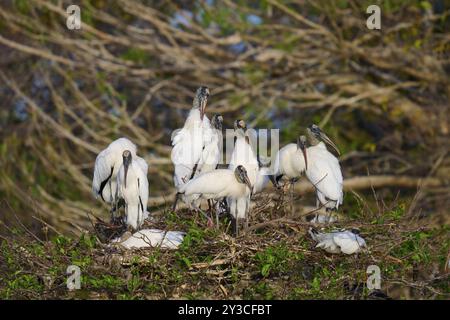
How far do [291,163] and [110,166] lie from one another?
61.1 inches

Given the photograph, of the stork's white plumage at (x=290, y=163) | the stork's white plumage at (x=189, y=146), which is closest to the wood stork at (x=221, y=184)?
the stork's white plumage at (x=189, y=146)

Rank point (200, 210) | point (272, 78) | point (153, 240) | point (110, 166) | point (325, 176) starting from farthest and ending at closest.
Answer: point (272, 78) → point (325, 176) → point (110, 166) → point (200, 210) → point (153, 240)

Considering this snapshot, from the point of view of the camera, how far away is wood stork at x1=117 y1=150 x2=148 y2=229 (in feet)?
29.7

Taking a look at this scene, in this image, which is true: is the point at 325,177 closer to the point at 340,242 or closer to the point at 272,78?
the point at 340,242

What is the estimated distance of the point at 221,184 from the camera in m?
8.77

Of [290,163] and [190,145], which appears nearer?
[190,145]

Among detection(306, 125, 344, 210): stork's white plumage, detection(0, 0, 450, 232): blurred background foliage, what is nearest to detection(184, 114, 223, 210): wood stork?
detection(306, 125, 344, 210): stork's white plumage

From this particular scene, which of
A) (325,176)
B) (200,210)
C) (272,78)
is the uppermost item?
(272,78)

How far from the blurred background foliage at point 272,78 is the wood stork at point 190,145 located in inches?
170

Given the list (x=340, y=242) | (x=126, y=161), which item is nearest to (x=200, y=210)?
(x=126, y=161)

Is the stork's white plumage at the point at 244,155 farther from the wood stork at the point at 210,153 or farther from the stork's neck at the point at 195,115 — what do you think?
the stork's neck at the point at 195,115

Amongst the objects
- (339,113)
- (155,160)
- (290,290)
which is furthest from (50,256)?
(339,113)

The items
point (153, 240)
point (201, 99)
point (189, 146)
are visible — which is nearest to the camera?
point (153, 240)
